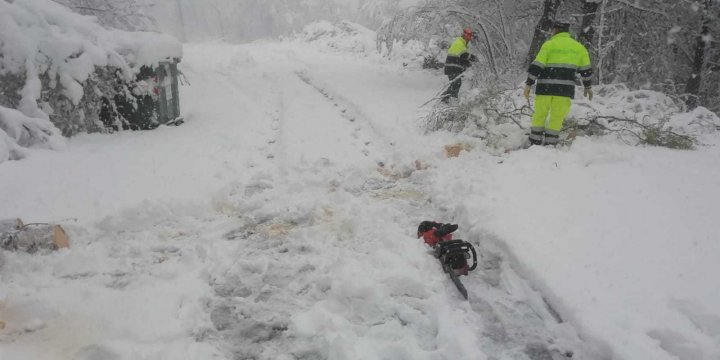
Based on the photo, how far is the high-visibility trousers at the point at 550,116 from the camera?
656cm

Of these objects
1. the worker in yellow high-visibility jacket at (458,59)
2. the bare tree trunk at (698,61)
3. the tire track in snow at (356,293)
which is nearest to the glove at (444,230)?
the tire track in snow at (356,293)

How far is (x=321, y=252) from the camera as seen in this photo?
4.20 meters

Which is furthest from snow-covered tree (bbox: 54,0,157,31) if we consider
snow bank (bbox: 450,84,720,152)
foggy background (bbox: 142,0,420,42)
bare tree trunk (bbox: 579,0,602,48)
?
foggy background (bbox: 142,0,420,42)

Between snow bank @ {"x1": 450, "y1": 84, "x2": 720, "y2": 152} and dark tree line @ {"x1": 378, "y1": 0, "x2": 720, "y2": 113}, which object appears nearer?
snow bank @ {"x1": 450, "y1": 84, "x2": 720, "y2": 152}

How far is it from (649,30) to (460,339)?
Answer: 1096 cm

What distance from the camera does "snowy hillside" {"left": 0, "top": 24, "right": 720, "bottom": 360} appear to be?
10.0 ft

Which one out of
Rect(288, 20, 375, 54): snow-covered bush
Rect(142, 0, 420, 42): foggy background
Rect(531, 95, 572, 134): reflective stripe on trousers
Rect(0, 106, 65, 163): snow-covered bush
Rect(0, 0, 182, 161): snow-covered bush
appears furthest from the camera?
Rect(142, 0, 420, 42): foggy background

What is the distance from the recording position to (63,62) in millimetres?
6559

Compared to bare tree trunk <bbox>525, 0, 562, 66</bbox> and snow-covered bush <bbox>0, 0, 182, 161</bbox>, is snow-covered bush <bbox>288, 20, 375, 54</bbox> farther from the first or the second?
snow-covered bush <bbox>0, 0, 182, 161</bbox>

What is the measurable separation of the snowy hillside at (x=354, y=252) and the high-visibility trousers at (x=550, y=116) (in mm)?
443

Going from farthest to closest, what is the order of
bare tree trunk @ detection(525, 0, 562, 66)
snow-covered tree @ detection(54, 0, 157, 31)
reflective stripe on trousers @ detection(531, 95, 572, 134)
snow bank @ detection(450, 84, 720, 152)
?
1. snow-covered tree @ detection(54, 0, 157, 31)
2. bare tree trunk @ detection(525, 0, 562, 66)
3. snow bank @ detection(450, 84, 720, 152)
4. reflective stripe on trousers @ detection(531, 95, 572, 134)

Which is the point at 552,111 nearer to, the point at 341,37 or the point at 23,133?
the point at 23,133

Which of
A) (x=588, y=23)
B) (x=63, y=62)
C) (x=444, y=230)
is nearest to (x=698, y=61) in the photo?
(x=588, y=23)

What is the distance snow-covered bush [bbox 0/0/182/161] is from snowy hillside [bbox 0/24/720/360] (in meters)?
0.58
